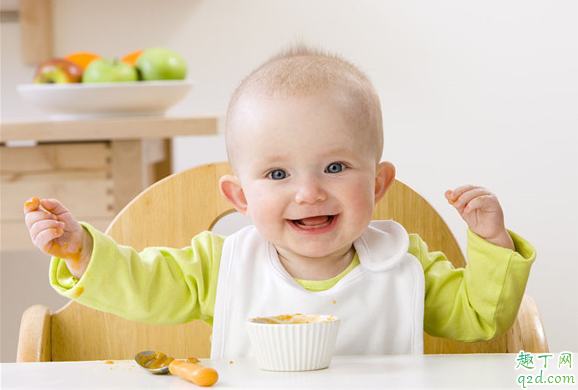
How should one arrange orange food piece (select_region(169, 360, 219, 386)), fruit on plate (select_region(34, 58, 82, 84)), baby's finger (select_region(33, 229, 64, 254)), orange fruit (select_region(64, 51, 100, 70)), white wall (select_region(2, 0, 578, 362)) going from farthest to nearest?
white wall (select_region(2, 0, 578, 362))
orange fruit (select_region(64, 51, 100, 70))
fruit on plate (select_region(34, 58, 82, 84))
baby's finger (select_region(33, 229, 64, 254))
orange food piece (select_region(169, 360, 219, 386))

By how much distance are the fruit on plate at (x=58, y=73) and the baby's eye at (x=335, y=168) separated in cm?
116

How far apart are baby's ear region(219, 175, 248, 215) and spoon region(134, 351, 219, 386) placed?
0.29 m

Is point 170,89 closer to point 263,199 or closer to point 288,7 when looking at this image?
point 288,7

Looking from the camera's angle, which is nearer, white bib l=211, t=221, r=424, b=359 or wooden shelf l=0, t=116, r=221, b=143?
white bib l=211, t=221, r=424, b=359

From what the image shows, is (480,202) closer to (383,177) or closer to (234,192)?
→ (383,177)

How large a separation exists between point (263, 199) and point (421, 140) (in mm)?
1527

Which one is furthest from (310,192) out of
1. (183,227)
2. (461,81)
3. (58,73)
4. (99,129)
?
(461,81)

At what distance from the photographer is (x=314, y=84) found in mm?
863

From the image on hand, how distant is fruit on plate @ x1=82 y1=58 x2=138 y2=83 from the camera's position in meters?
1.78

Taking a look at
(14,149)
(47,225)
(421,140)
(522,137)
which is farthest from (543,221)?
(47,225)

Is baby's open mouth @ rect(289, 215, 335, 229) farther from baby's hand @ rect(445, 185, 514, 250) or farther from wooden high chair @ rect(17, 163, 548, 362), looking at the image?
wooden high chair @ rect(17, 163, 548, 362)

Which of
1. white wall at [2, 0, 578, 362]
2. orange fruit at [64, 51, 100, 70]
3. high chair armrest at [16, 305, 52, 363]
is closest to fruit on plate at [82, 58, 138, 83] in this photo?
orange fruit at [64, 51, 100, 70]

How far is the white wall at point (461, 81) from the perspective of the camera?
2.27 m

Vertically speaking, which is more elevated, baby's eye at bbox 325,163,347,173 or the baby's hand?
baby's eye at bbox 325,163,347,173
